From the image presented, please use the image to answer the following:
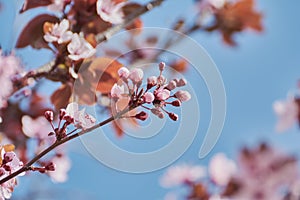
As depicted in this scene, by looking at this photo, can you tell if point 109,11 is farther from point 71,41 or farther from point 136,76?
point 136,76

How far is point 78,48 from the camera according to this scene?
73cm

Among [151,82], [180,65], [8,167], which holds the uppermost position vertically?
[180,65]

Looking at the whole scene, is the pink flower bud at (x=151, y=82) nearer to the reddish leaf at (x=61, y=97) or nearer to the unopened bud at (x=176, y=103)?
the unopened bud at (x=176, y=103)

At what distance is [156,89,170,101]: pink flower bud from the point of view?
54 cm

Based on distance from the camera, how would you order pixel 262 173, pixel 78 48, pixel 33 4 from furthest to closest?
pixel 262 173
pixel 33 4
pixel 78 48

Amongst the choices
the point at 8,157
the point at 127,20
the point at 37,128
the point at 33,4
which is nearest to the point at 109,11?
the point at 127,20

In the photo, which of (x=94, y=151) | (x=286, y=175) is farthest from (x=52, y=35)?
(x=286, y=175)

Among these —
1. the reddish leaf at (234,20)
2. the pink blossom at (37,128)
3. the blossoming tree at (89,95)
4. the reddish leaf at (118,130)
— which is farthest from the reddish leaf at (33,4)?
the reddish leaf at (234,20)

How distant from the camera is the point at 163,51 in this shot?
3.67 ft

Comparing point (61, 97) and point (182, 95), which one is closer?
point (182, 95)

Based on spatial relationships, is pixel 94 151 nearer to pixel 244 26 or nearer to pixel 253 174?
pixel 253 174

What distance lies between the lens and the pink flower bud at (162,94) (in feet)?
1.78

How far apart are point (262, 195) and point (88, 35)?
1.74 feet

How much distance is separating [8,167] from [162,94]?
0.20m
